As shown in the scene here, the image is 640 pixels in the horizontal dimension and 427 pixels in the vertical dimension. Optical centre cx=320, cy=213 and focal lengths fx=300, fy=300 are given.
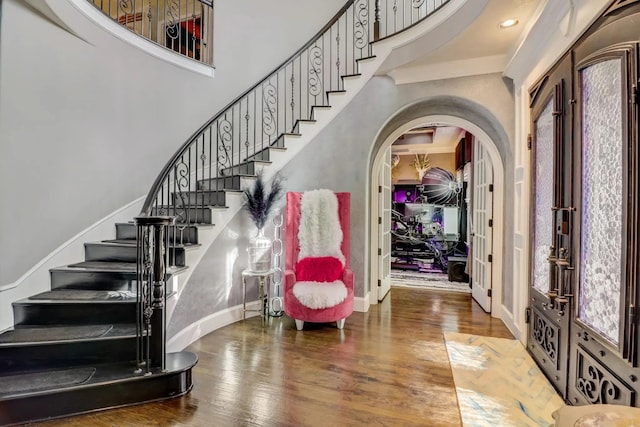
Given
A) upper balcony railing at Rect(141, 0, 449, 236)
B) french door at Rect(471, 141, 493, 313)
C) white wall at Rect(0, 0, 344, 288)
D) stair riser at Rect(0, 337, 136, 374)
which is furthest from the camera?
upper balcony railing at Rect(141, 0, 449, 236)

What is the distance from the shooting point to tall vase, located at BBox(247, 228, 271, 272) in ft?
11.4

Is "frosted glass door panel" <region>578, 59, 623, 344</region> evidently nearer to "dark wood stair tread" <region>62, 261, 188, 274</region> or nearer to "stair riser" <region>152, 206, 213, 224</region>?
"dark wood stair tread" <region>62, 261, 188, 274</region>

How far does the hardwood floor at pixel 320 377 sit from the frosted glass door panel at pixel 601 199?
108 centimetres

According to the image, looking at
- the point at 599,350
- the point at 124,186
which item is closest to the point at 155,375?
the point at 124,186

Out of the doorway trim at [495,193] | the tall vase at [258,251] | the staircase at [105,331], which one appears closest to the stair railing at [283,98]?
the tall vase at [258,251]

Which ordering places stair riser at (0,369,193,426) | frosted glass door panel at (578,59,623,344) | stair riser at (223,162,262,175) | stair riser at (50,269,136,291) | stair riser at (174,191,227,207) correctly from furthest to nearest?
stair riser at (223,162,262,175) → stair riser at (174,191,227,207) → stair riser at (50,269,136,291) → stair riser at (0,369,193,426) → frosted glass door panel at (578,59,623,344)

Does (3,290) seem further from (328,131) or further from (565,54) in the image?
(565,54)

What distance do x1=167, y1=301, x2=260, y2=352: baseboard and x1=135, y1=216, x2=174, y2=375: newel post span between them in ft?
1.62

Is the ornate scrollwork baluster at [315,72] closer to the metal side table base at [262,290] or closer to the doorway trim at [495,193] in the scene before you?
the doorway trim at [495,193]

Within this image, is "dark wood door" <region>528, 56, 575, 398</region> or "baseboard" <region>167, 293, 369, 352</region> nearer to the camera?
"dark wood door" <region>528, 56, 575, 398</region>

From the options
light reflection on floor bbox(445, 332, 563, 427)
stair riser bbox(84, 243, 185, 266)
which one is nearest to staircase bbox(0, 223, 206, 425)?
stair riser bbox(84, 243, 185, 266)

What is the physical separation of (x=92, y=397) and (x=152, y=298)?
0.67 m

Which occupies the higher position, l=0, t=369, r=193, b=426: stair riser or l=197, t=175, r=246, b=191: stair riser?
l=197, t=175, r=246, b=191: stair riser

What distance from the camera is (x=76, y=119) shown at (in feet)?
10.0
